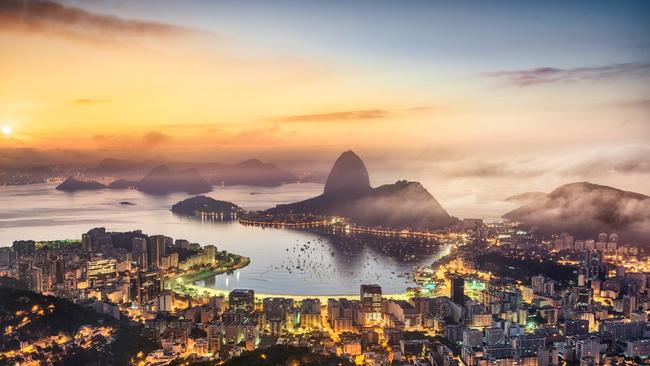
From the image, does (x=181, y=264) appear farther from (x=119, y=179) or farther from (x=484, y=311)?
(x=119, y=179)

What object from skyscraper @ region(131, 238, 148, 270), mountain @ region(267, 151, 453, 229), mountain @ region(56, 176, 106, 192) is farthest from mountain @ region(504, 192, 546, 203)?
mountain @ region(56, 176, 106, 192)

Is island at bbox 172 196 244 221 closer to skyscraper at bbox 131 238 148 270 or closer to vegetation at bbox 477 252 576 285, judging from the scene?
skyscraper at bbox 131 238 148 270

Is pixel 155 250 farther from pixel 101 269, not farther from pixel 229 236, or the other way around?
pixel 229 236

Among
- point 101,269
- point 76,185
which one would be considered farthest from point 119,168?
point 101,269

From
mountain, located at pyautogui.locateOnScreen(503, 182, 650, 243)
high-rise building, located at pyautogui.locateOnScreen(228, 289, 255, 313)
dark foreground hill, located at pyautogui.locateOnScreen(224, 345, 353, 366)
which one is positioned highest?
mountain, located at pyautogui.locateOnScreen(503, 182, 650, 243)

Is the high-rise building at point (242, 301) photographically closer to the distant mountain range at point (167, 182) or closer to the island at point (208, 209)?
the island at point (208, 209)

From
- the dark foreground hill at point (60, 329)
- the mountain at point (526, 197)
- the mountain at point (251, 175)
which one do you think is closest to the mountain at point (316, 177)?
the mountain at point (251, 175)

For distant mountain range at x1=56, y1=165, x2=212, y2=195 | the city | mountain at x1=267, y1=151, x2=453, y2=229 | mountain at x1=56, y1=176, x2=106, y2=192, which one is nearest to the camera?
the city
